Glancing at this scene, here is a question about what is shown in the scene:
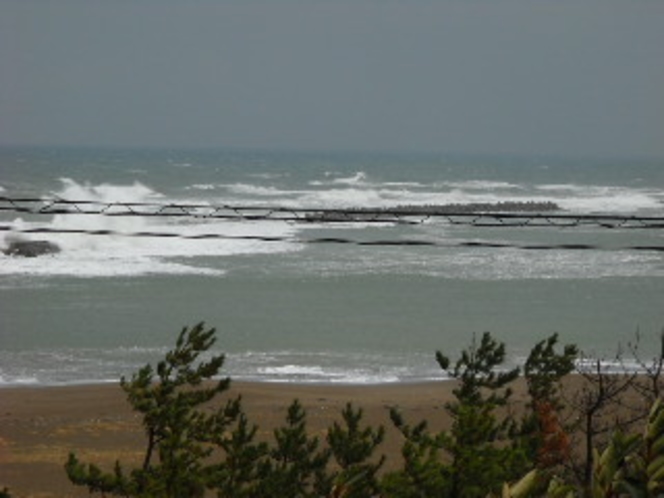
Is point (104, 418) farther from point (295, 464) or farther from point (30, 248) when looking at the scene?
point (30, 248)

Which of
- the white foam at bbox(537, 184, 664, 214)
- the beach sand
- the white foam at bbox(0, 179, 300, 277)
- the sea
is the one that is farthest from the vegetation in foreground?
the white foam at bbox(537, 184, 664, 214)

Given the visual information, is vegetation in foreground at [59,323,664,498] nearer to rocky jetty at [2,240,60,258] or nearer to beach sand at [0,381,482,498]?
beach sand at [0,381,482,498]

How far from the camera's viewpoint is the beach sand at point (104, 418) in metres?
16.1

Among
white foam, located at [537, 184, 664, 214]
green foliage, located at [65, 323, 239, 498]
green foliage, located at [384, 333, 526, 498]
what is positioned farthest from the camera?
white foam, located at [537, 184, 664, 214]

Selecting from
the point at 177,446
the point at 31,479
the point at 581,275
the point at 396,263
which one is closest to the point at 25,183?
the point at 396,263

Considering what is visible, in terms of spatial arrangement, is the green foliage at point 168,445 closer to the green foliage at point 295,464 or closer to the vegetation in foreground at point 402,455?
the vegetation in foreground at point 402,455

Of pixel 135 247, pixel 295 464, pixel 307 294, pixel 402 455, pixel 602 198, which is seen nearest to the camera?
pixel 402 455

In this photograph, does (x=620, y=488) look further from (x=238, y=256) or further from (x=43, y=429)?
(x=238, y=256)

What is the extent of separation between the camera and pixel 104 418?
18797mm

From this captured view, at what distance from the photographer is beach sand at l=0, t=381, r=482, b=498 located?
16.1 m

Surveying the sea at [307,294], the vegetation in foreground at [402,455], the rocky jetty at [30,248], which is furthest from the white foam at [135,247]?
the vegetation in foreground at [402,455]

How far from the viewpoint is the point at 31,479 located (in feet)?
50.9

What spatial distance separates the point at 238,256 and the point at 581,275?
45.0 feet

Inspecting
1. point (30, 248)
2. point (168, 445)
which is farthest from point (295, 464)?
point (30, 248)
